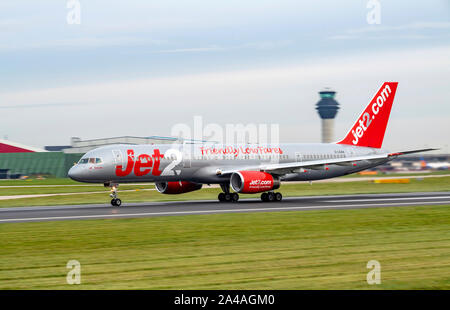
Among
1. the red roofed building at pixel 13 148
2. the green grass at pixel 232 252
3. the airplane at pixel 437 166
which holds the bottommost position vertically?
the green grass at pixel 232 252

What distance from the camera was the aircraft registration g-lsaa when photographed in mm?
39500

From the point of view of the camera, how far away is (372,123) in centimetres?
4969

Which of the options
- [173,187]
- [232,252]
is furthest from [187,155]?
[232,252]

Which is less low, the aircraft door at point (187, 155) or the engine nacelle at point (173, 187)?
the aircraft door at point (187, 155)

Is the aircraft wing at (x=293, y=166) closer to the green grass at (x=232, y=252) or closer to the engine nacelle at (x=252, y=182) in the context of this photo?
the engine nacelle at (x=252, y=182)

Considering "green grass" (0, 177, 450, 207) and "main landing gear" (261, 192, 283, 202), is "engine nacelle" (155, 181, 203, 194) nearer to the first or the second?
"green grass" (0, 177, 450, 207)

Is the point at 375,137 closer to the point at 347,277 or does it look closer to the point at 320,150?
the point at 320,150

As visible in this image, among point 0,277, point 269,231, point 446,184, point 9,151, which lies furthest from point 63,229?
point 9,151

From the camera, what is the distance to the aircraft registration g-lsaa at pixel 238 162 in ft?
130

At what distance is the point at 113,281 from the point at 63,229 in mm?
11996

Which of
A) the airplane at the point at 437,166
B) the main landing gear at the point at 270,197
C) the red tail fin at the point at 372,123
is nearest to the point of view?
the main landing gear at the point at 270,197

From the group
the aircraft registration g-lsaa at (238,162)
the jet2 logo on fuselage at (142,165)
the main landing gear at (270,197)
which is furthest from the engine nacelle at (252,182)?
the jet2 logo on fuselage at (142,165)
